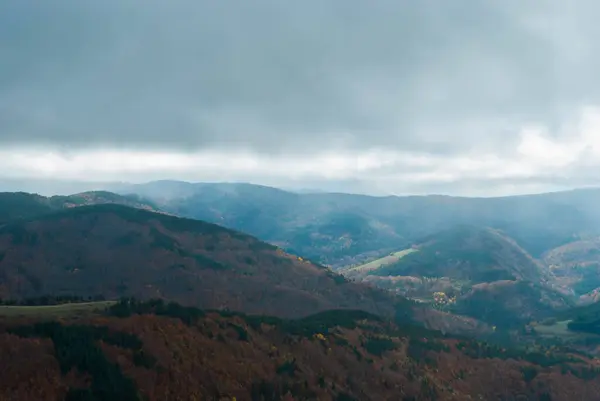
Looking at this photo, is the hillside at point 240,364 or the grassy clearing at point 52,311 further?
the grassy clearing at point 52,311

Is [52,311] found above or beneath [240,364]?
above

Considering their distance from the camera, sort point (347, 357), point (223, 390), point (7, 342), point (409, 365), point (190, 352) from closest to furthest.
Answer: point (7, 342) → point (223, 390) → point (190, 352) → point (347, 357) → point (409, 365)

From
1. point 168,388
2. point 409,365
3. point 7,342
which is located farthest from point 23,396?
point 409,365

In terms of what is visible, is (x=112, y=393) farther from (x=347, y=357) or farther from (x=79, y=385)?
(x=347, y=357)

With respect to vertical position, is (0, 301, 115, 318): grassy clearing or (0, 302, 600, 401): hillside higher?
(0, 301, 115, 318): grassy clearing

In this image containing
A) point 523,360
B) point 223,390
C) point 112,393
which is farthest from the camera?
point 523,360

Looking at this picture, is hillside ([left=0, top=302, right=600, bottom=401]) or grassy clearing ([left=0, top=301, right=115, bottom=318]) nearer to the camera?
hillside ([left=0, top=302, right=600, bottom=401])

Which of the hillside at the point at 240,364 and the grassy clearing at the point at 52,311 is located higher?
the grassy clearing at the point at 52,311

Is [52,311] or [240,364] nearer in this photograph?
[240,364]
